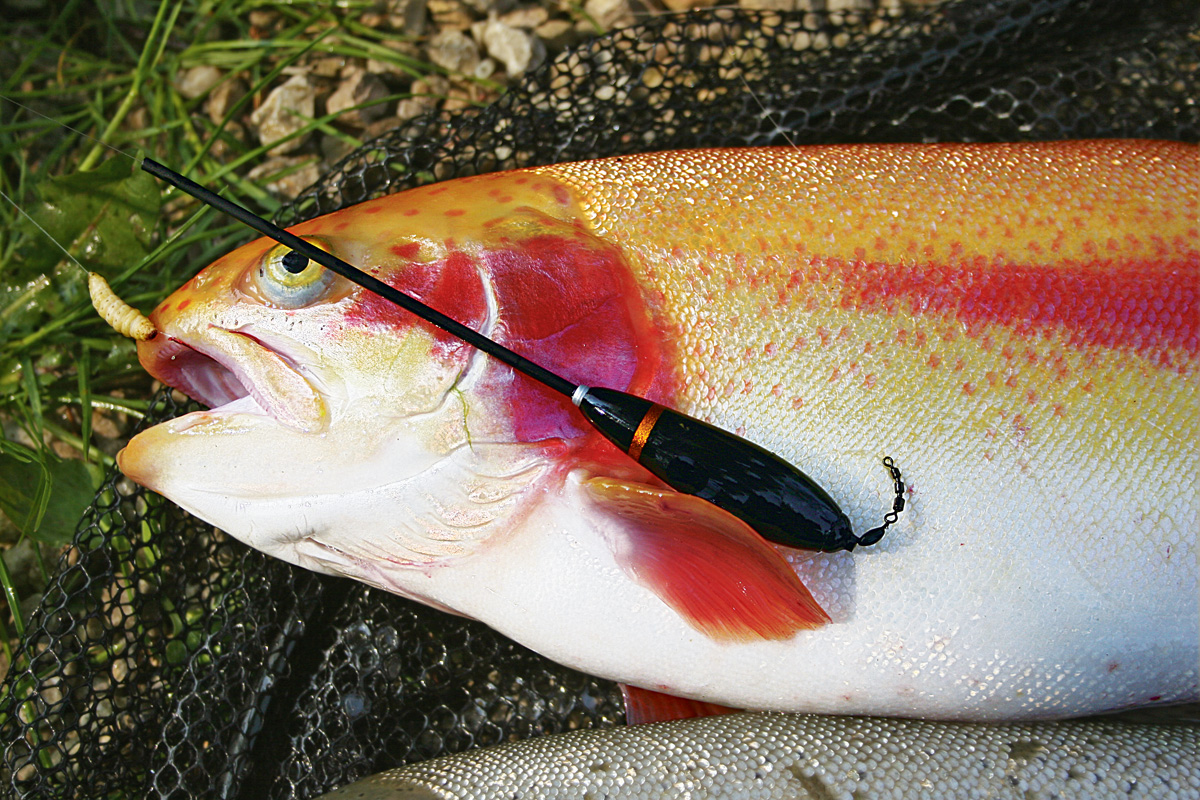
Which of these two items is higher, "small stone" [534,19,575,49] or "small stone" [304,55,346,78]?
"small stone" [534,19,575,49]

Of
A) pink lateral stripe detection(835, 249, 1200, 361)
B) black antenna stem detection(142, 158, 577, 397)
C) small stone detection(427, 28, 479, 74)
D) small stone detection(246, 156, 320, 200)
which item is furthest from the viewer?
small stone detection(427, 28, 479, 74)

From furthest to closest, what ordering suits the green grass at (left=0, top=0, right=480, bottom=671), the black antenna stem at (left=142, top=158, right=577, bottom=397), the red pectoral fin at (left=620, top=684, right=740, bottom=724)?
the green grass at (left=0, top=0, right=480, bottom=671), the red pectoral fin at (left=620, top=684, right=740, bottom=724), the black antenna stem at (left=142, top=158, right=577, bottom=397)

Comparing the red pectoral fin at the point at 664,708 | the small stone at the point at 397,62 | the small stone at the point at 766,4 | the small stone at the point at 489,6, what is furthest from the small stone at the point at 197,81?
the red pectoral fin at the point at 664,708

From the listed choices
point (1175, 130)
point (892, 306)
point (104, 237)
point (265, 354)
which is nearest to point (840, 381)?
point (892, 306)

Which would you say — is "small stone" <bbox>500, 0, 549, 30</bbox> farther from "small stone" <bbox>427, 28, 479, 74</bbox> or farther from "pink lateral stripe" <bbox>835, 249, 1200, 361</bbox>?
"pink lateral stripe" <bbox>835, 249, 1200, 361</bbox>

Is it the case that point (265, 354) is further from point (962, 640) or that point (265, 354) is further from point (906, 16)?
point (906, 16)

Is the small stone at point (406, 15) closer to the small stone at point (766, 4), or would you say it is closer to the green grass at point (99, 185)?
the green grass at point (99, 185)

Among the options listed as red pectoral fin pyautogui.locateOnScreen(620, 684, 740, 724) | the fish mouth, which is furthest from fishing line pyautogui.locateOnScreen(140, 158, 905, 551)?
red pectoral fin pyautogui.locateOnScreen(620, 684, 740, 724)
